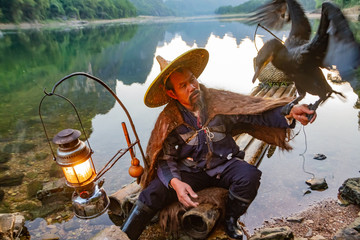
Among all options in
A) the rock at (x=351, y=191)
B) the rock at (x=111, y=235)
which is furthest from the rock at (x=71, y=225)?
the rock at (x=351, y=191)

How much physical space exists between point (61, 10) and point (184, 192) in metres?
67.3

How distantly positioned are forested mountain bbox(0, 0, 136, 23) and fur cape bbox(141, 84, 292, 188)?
1979 inches

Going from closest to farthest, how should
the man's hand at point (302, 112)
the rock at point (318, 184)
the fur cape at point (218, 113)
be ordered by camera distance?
the man's hand at point (302, 112) → the fur cape at point (218, 113) → the rock at point (318, 184)

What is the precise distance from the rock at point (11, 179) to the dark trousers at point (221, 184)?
3.05 meters

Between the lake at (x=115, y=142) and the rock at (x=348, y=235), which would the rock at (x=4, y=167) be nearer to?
the lake at (x=115, y=142)

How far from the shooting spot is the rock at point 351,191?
3207mm

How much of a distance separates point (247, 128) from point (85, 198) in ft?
6.11

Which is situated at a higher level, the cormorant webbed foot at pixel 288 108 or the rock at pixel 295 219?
the cormorant webbed foot at pixel 288 108

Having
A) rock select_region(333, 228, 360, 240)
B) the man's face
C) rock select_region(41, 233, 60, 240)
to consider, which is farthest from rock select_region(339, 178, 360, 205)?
rock select_region(41, 233, 60, 240)

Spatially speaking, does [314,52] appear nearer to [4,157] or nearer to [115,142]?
[115,142]

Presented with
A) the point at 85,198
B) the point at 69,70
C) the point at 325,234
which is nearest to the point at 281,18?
the point at 325,234

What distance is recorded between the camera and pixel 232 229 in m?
2.65

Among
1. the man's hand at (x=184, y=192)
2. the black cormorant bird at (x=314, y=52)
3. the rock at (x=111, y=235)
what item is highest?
the black cormorant bird at (x=314, y=52)

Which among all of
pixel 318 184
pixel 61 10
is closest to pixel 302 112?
pixel 318 184
